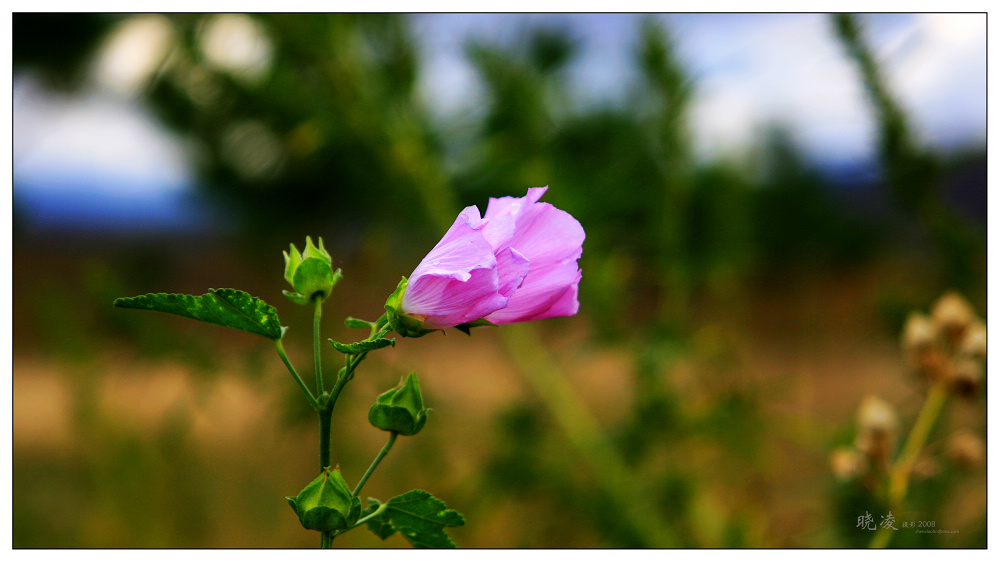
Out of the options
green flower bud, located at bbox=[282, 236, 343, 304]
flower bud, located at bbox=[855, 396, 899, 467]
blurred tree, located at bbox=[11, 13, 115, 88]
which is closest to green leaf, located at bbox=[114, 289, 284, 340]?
green flower bud, located at bbox=[282, 236, 343, 304]

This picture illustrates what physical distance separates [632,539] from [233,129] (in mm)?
493

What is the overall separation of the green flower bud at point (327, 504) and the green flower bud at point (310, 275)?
1.6 inches

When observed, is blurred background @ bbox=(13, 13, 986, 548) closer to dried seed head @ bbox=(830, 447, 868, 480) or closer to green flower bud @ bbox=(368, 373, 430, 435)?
dried seed head @ bbox=(830, 447, 868, 480)

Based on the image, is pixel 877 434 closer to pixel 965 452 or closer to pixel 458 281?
pixel 965 452

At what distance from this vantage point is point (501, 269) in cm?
15

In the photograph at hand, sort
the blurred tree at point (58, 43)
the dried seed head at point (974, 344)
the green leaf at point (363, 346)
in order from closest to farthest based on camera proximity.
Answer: the green leaf at point (363, 346)
the dried seed head at point (974, 344)
the blurred tree at point (58, 43)

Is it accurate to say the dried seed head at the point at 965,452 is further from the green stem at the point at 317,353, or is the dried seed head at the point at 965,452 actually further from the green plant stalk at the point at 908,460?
the green stem at the point at 317,353

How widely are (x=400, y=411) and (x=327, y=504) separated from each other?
25mm

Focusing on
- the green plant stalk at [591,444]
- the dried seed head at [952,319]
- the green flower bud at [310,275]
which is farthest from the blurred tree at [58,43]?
the dried seed head at [952,319]

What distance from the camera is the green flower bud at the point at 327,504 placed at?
13cm

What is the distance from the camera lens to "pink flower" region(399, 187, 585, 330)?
145mm

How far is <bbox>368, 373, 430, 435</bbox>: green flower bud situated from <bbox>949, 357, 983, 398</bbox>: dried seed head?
0.30 metres

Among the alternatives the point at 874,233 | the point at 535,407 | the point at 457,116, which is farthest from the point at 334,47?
the point at 874,233

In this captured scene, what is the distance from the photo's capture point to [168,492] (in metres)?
0.72
